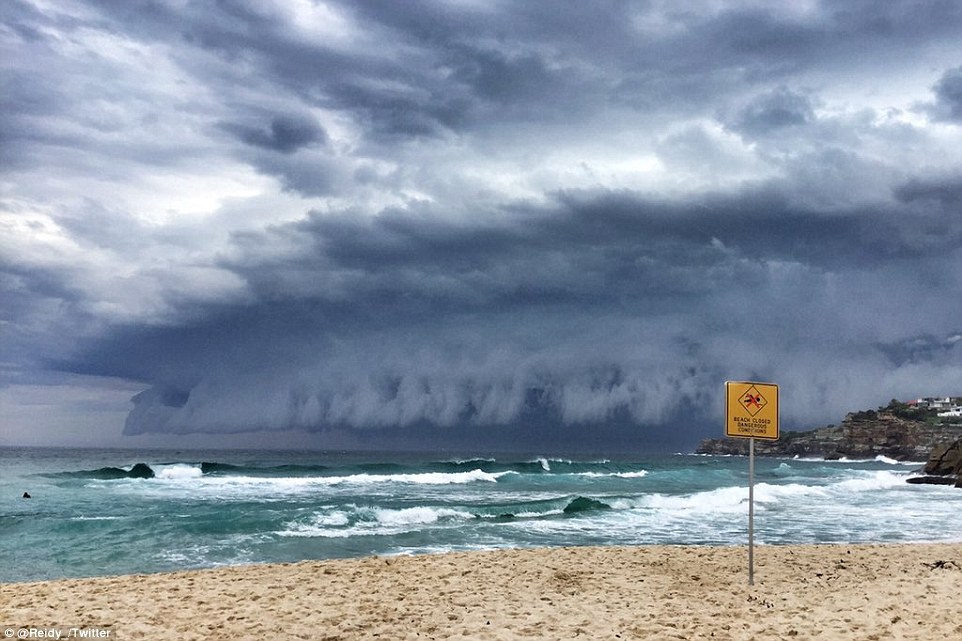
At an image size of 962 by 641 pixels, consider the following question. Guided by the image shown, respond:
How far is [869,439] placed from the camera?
136375 mm

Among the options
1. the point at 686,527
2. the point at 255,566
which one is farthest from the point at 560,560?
the point at 686,527

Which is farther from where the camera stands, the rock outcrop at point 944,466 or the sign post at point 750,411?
the rock outcrop at point 944,466

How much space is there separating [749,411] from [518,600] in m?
4.48

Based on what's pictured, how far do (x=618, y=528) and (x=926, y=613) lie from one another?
44.4 feet

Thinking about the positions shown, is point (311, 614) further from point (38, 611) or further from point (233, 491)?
point (233, 491)

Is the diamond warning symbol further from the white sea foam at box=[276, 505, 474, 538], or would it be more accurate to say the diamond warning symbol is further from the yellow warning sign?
the white sea foam at box=[276, 505, 474, 538]

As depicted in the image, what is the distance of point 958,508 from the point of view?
97.6 feet

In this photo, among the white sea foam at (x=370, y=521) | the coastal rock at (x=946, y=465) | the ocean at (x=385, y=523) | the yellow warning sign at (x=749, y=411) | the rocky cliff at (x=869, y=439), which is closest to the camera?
the yellow warning sign at (x=749, y=411)

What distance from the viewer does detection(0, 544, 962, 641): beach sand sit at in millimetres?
8672

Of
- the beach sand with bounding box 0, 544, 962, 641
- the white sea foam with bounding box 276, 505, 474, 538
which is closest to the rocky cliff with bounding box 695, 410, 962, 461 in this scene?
the white sea foam with bounding box 276, 505, 474, 538

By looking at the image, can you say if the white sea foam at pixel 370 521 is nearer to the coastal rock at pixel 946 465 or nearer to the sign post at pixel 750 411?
the sign post at pixel 750 411

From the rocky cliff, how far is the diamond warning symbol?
330ft

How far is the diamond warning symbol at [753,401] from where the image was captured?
36.9 ft


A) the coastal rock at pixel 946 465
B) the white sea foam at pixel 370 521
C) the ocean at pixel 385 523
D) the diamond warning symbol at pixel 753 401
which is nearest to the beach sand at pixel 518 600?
the diamond warning symbol at pixel 753 401
